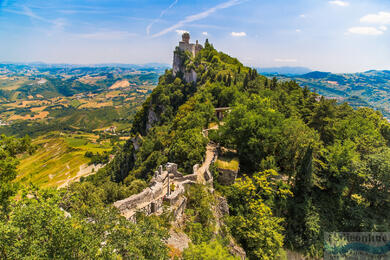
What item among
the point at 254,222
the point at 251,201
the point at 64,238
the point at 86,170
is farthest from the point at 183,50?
the point at 64,238

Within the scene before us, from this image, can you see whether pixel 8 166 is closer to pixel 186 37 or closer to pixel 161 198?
pixel 161 198

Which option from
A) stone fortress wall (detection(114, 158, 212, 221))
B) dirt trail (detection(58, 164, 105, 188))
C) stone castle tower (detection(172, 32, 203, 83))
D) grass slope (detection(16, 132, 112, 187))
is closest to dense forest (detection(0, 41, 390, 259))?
stone fortress wall (detection(114, 158, 212, 221))

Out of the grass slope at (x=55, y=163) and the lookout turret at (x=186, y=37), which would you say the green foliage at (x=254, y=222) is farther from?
the lookout turret at (x=186, y=37)

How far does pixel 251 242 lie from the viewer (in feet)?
59.3

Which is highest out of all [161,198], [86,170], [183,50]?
[183,50]

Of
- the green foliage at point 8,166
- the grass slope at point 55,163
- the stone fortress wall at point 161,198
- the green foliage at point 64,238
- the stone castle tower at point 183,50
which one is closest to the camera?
the green foliage at point 64,238

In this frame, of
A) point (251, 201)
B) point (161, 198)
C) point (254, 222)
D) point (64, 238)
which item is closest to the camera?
point (64, 238)

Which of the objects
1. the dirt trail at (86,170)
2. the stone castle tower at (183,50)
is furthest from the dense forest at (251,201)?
the dirt trail at (86,170)

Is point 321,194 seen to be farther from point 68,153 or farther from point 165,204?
point 68,153

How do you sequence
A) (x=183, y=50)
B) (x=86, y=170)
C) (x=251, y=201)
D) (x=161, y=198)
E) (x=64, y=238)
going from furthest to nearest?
(x=86, y=170) → (x=183, y=50) → (x=251, y=201) → (x=161, y=198) → (x=64, y=238)

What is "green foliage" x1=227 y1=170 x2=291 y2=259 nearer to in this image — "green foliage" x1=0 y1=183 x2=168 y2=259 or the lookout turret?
"green foliage" x1=0 y1=183 x2=168 y2=259

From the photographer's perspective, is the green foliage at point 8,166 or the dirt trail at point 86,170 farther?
the dirt trail at point 86,170

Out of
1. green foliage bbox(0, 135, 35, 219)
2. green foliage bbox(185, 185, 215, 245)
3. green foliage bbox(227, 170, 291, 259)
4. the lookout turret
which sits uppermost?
the lookout turret

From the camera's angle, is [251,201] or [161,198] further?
[251,201]
